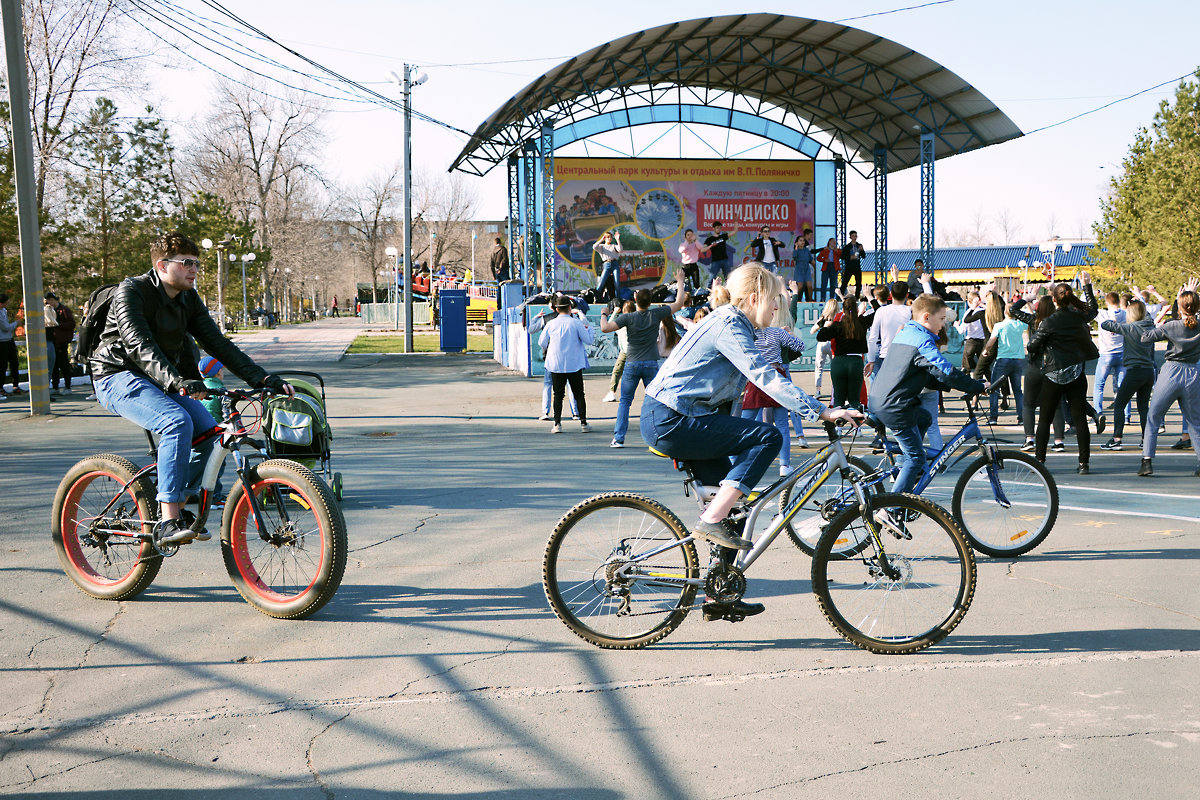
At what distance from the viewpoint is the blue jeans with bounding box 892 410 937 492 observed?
6.59m

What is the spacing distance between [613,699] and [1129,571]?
12.3ft

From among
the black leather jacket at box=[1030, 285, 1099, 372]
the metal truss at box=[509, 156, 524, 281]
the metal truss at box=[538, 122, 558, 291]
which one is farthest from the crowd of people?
the metal truss at box=[509, 156, 524, 281]

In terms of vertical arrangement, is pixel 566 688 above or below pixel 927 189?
below

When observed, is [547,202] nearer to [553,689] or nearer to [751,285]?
[751,285]

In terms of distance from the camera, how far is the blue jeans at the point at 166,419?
5.19 meters

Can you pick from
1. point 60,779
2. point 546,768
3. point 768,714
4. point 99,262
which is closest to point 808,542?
point 768,714

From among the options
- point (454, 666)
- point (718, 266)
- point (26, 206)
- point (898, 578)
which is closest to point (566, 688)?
point (454, 666)

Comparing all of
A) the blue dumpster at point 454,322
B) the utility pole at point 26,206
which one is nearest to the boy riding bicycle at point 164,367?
the utility pole at point 26,206

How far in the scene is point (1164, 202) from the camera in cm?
3628

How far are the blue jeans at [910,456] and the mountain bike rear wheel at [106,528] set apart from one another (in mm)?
4450

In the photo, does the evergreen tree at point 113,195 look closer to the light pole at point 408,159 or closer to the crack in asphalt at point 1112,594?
the light pole at point 408,159

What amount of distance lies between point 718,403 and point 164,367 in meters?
2.75

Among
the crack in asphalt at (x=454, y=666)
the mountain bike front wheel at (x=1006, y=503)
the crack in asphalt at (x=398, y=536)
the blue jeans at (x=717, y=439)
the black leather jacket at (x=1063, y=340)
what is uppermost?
the black leather jacket at (x=1063, y=340)

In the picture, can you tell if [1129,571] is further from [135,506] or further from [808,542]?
[135,506]
